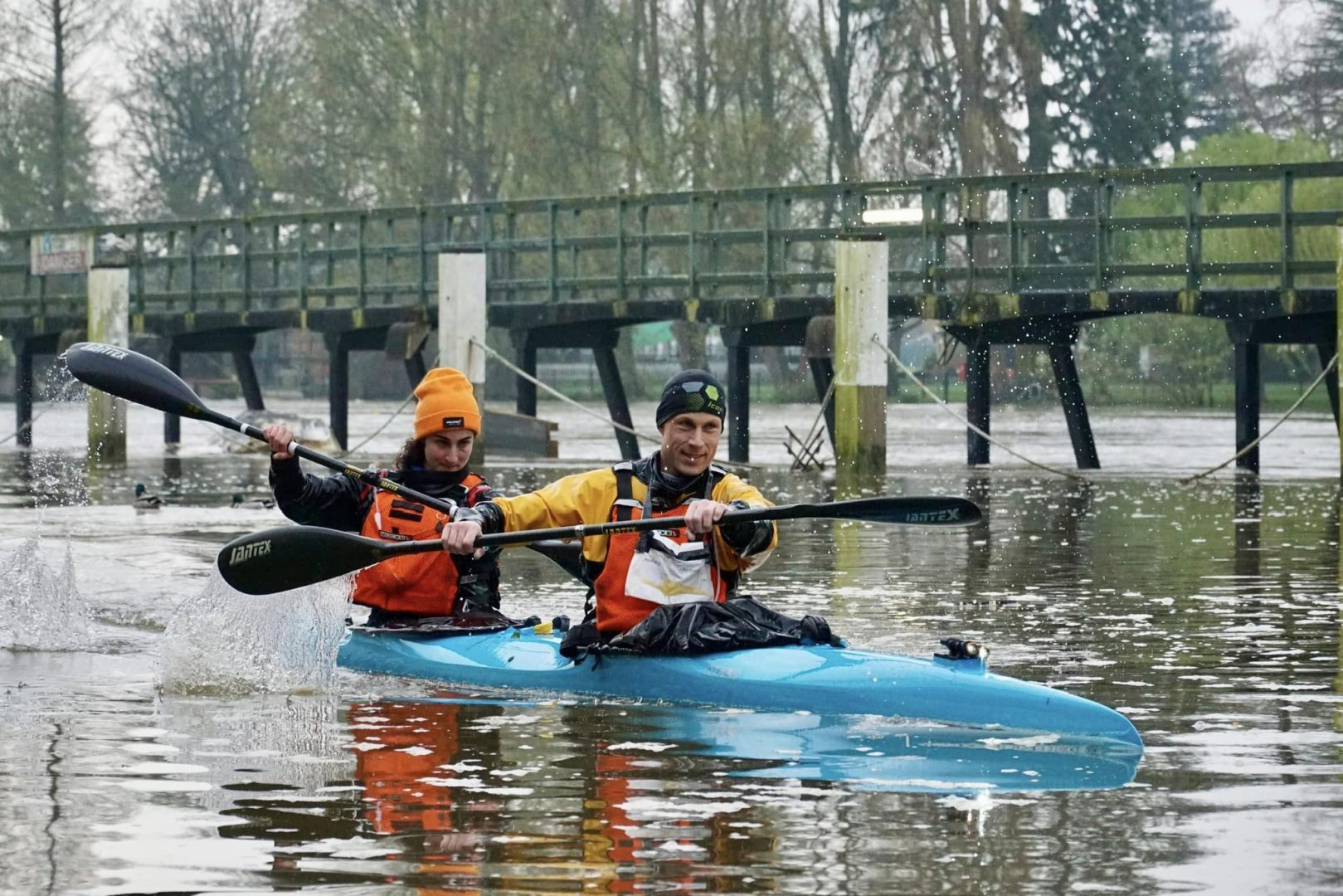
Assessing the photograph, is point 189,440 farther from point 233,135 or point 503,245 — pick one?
point 233,135

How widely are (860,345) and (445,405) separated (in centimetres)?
1184

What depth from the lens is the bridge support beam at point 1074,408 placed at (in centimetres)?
2348

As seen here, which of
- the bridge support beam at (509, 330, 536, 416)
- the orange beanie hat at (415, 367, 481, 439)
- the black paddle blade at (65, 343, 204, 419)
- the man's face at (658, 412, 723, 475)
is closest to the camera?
the man's face at (658, 412, 723, 475)

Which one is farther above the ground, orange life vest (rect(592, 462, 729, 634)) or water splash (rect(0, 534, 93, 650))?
orange life vest (rect(592, 462, 729, 634))

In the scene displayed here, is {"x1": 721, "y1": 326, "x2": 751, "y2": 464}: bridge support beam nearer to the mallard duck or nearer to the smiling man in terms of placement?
the mallard duck

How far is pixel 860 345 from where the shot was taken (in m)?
20.5

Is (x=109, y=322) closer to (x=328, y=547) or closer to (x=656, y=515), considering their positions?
(x=328, y=547)

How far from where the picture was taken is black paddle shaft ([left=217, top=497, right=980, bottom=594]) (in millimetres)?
8275

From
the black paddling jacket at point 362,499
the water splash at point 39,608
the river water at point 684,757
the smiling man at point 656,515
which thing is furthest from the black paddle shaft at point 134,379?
the smiling man at point 656,515

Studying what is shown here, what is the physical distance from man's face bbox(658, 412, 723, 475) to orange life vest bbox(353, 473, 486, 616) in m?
1.19

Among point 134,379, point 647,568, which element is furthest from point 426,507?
point 134,379

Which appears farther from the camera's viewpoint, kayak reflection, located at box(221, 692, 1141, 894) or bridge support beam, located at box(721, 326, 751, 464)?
bridge support beam, located at box(721, 326, 751, 464)

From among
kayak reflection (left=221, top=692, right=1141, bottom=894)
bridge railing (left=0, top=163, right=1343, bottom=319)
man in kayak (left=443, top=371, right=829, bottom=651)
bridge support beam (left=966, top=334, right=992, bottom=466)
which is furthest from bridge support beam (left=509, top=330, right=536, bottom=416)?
kayak reflection (left=221, top=692, right=1141, bottom=894)

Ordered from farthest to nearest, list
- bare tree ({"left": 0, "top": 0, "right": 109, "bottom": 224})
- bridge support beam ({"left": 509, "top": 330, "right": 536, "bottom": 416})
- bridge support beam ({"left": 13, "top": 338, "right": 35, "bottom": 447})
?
bare tree ({"left": 0, "top": 0, "right": 109, "bottom": 224}) → bridge support beam ({"left": 13, "top": 338, "right": 35, "bottom": 447}) → bridge support beam ({"left": 509, "top": 330, "right": 536, "bottom": 416})
